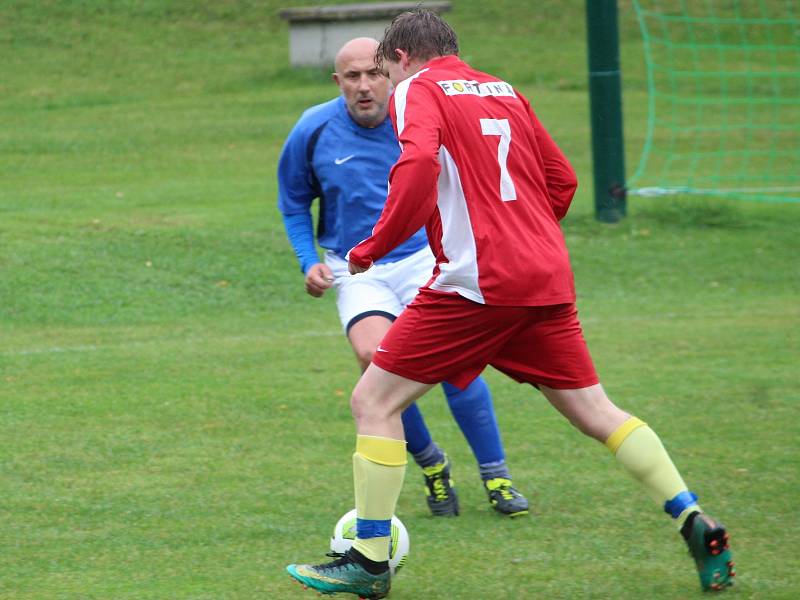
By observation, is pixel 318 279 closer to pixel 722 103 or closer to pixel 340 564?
pixel 340 564

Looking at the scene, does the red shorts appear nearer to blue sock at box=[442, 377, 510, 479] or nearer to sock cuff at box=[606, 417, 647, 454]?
sock cuff at box=[606, 417, 647, 454]

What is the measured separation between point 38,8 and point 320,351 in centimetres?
1719

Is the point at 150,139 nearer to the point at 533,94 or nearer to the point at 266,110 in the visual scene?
the point at 266,110

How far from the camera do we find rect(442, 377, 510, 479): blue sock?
218 inches

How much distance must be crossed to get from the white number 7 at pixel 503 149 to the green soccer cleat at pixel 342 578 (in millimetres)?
1285

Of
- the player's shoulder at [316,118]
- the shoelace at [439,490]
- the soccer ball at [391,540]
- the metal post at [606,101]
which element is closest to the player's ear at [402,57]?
the player's shoulder at [316,118]

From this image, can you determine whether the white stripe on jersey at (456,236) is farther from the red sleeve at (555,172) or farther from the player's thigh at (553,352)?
the red sleeve at (555,172)

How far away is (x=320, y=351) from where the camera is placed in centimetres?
880

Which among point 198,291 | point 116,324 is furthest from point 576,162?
point 116,324

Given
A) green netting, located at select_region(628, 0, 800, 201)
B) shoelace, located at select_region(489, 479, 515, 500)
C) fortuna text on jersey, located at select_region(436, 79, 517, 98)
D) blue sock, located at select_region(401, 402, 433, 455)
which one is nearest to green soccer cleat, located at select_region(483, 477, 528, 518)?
shoelace, located at select_region(489, 479, 515, 500)

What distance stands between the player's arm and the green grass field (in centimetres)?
104

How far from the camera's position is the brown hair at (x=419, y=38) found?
441 cm

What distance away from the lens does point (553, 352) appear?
4449 mm

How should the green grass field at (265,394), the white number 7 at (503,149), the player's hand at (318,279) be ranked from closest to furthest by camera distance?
1. the white number 7 at (503,149)
2. the green grass field at (265,394)
3. the player's hand at (318,279)
